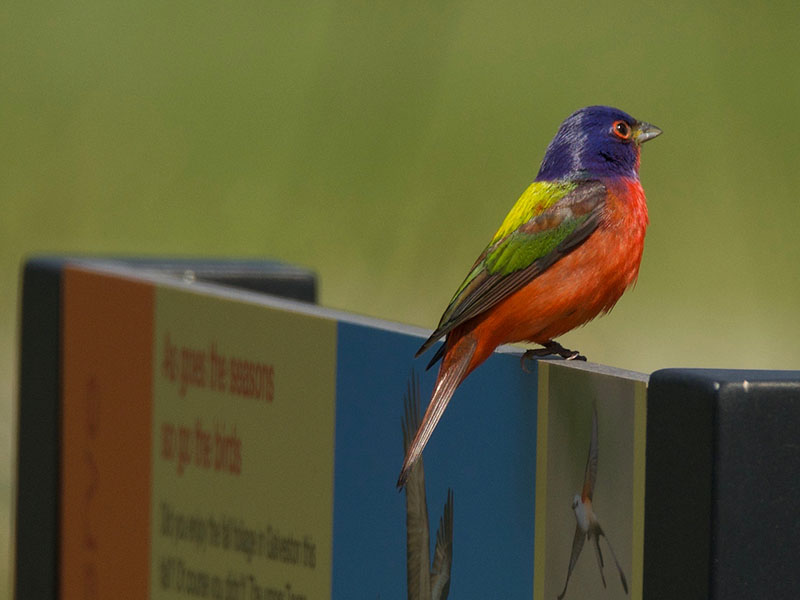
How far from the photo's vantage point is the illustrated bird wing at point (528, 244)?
399cm

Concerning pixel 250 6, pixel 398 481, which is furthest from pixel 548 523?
pixel 250 6

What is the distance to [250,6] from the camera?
634 inches

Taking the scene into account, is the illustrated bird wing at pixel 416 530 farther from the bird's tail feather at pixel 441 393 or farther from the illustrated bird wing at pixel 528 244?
the illustrated bird wing at pixel 528 244

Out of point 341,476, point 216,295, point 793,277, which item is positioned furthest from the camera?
point 793,277

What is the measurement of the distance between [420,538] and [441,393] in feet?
1.21

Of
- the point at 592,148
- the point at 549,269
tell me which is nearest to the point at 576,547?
the point at 549,269

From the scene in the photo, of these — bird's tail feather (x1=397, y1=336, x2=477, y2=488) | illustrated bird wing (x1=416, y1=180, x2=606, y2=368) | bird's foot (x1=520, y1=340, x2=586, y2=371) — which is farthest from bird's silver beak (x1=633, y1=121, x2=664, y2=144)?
bird's tail feather (x1=397, y1=336, x2=477, y2=488)

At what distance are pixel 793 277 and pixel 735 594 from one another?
1169 centimetres

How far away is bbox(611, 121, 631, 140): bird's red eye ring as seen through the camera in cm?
453

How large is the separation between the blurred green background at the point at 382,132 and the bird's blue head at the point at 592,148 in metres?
8.26

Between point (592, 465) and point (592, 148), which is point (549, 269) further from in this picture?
point (592, 465)

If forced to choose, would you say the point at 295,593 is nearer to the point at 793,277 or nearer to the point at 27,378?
the point at 27,378

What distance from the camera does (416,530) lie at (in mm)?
3830

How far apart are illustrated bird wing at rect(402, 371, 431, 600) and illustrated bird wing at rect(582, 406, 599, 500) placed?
66 cm
